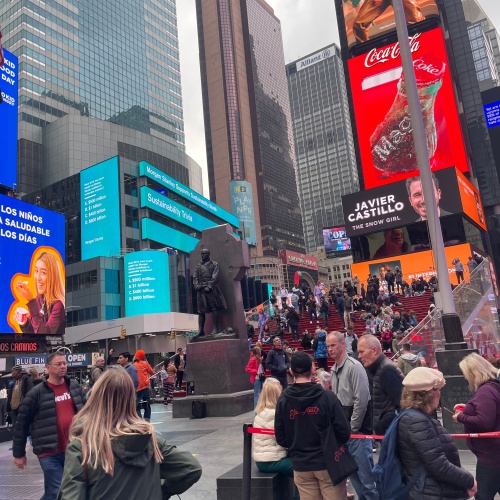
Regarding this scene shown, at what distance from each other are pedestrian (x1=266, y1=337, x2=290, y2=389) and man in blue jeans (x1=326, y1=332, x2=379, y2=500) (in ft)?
20.3

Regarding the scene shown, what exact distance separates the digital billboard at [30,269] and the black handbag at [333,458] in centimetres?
A: 3548

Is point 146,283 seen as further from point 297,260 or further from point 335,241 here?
point 297,260

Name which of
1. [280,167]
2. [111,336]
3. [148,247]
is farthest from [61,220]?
[280,167]

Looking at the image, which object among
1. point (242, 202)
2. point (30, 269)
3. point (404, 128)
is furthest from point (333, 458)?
point (242, 202)

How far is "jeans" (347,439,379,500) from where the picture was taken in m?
5.02

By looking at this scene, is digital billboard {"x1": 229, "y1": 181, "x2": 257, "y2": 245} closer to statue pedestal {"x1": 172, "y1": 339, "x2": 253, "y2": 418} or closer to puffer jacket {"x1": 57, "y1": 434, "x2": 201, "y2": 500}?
statue pedestal {"x1": 172, "y1": 339, "x2": 253, "y2": 418}

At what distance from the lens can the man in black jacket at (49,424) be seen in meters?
5.30

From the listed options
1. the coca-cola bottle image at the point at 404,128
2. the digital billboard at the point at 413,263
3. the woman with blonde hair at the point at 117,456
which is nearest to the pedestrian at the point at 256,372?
the woman with blonde hair at the point at 117,456

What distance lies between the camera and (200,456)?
26.9 feet

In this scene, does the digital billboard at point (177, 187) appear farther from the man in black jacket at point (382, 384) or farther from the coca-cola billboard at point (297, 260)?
the man in black jacket at point (382, 384)

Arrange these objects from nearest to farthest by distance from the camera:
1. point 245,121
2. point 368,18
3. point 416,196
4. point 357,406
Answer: point 357,406 → point 416,196 → point 368,18 → point 245,121

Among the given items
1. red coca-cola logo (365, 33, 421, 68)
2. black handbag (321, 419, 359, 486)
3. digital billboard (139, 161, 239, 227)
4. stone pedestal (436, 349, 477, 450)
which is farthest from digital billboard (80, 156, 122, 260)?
black handbag (321, 419, 359, 486)

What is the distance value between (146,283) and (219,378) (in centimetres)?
5062

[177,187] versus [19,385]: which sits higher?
[177,187]
